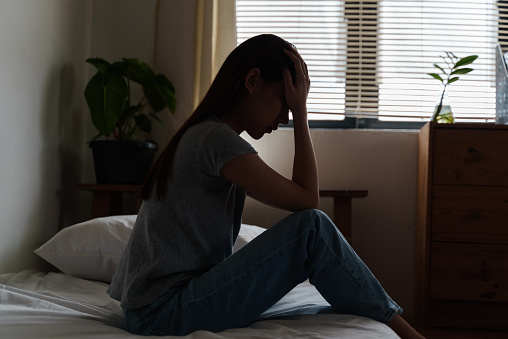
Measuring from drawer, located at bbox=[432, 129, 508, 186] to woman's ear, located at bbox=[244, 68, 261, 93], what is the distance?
3.67 feet

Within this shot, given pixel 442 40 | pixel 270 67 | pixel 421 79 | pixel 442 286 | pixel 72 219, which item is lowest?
pixel 442 286

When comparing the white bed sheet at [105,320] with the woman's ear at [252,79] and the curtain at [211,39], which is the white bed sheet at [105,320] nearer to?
the woman's ear at [252,79]

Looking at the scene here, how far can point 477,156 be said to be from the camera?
6.71 feet

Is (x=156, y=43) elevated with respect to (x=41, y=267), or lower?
elevated

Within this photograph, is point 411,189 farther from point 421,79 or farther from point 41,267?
point 41,267

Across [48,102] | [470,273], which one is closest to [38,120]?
[48,102]

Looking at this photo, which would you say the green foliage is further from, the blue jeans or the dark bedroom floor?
the dark bedroom floor

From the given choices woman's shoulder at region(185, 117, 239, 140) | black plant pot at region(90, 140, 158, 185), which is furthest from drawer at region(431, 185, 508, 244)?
woman's shoulder at region(185, 117, 239, 140)

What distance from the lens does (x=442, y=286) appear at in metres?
2.04

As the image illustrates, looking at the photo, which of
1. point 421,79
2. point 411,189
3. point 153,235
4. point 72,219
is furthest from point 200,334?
point 421,79

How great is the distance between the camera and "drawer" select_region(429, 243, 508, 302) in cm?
202

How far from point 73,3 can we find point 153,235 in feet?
5.15

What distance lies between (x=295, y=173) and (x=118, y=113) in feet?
3.76

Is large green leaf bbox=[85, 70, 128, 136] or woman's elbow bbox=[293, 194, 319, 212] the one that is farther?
large green leaf bbox=[85, 70, 128, 136]
